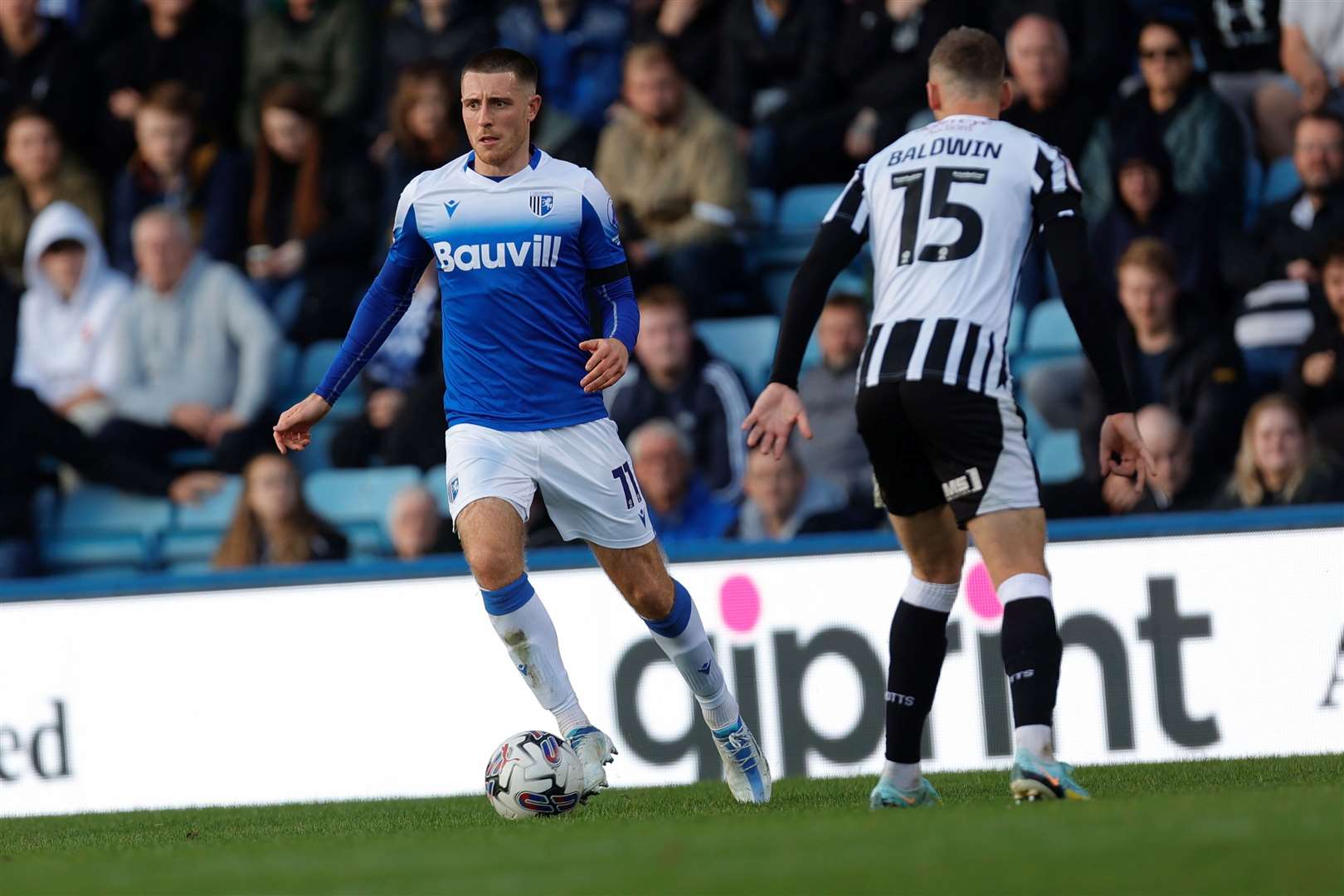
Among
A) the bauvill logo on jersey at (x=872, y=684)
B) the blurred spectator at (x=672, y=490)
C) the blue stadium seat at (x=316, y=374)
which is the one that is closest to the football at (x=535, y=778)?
the bauvill logo on jersey at (x=872, y=684)

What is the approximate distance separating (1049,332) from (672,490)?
210 cm

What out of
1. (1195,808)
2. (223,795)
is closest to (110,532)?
(223,795)

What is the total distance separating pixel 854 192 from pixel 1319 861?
2408mm

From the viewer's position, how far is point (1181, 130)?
9.61 meters

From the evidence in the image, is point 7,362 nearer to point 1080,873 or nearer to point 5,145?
point 5,145

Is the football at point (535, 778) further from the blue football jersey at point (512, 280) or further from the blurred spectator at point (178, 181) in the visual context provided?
the blurred spectator at point (178, 181)

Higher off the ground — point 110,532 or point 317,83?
point 317,83

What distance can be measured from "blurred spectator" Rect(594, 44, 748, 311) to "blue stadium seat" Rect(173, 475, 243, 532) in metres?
2.46

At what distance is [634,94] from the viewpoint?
10305 millimetres

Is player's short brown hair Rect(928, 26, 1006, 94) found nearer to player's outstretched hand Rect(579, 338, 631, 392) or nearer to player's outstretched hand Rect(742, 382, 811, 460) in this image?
player's outstretched hand Rect(742, 382, 811, 460)

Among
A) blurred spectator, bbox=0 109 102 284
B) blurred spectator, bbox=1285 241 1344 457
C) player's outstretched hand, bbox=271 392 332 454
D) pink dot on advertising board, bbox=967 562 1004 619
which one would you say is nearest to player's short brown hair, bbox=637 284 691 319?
pink dot on advertising board, bbox=967 562 1004 619

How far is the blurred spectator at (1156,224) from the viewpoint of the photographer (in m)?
9.38

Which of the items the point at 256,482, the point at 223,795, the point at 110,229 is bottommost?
the point at 223,795

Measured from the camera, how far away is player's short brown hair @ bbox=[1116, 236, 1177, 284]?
8961 millimetres
